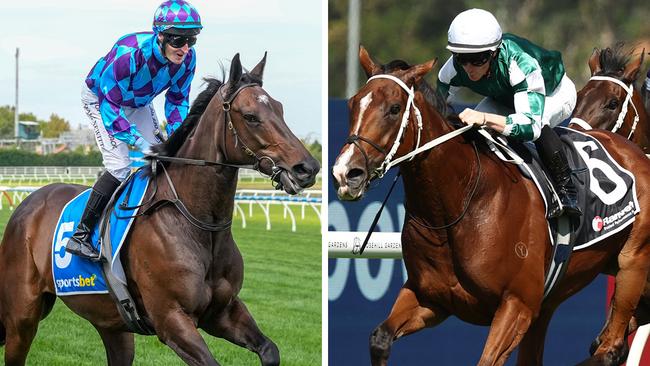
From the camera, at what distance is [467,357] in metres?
6.94

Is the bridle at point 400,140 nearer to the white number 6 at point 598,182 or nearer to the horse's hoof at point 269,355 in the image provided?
the white number 6 at point 598,182

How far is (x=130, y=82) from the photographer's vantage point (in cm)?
512

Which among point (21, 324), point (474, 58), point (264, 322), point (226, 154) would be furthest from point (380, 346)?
point (264, 322)

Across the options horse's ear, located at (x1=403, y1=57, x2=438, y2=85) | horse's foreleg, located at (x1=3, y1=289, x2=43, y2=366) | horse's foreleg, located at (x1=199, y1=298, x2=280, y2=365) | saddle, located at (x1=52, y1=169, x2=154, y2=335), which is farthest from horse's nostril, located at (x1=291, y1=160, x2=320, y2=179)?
horse's foreleg, located at (x1=3, y1=289, x2=43, y2=366)

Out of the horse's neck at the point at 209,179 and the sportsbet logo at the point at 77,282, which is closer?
the horse's neck at the point at 209,179

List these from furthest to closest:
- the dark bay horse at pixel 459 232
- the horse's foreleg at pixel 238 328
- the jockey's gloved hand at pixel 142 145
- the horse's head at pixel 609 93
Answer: the horse's head at pixel 609 93, the jockey's gloved hand at pixel 142 145, the horse's foreleg at pixel 238 328, the dark bay horse at pixel 459 232

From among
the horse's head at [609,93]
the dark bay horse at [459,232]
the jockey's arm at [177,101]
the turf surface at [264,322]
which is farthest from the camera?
the turf surface at [264,322]

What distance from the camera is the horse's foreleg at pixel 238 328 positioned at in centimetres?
476

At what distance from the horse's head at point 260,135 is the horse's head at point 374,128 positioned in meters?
0.42

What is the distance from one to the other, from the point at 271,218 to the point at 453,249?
631 inches

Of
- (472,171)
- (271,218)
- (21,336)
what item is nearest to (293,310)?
(21,336)

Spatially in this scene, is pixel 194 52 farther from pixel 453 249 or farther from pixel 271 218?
pixel 271 218

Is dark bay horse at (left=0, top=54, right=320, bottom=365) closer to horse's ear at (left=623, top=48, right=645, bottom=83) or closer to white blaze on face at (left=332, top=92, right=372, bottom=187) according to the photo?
white blaze on face at (left=332, top=92, right=372, bottom=187)

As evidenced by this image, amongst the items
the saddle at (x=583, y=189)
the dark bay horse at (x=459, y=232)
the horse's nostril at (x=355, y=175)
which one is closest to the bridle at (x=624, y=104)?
the saddle at (x=583, y=189)
